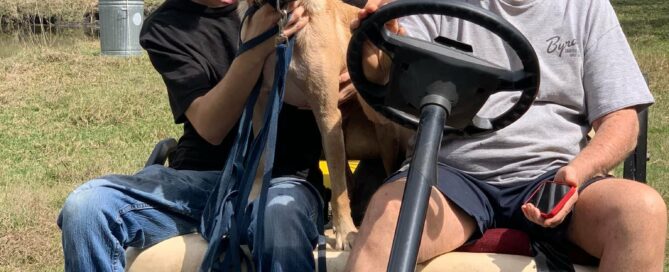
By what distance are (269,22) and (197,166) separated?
0.67m

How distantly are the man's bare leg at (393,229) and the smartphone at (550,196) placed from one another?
21 centimetres

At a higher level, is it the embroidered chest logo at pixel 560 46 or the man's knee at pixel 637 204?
the embroidered chest logo at pixel 560 46

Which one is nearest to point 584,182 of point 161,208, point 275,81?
point 275,81

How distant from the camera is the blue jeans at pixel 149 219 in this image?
234 cm

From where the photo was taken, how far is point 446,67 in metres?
1.63

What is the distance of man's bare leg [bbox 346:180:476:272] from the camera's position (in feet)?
6.58

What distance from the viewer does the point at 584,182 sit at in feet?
6.98

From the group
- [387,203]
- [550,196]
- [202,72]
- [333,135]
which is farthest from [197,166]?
[550,196]

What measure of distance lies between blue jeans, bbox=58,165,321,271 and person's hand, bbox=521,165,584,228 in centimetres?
69

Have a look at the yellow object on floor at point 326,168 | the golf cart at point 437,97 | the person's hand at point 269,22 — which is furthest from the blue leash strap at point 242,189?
the yellow object on floor at point 326,168

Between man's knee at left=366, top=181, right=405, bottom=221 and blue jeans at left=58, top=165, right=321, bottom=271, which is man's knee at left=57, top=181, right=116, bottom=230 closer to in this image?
blue jeans at left=58, top=165, right=321, bottom=271

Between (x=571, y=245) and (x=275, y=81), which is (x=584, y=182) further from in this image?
(x=275, y=81)

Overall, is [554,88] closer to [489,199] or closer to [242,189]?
[489,199]

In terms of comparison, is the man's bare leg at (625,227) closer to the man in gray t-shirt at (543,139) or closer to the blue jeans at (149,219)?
the man in gray t-shirt at (543,139)
